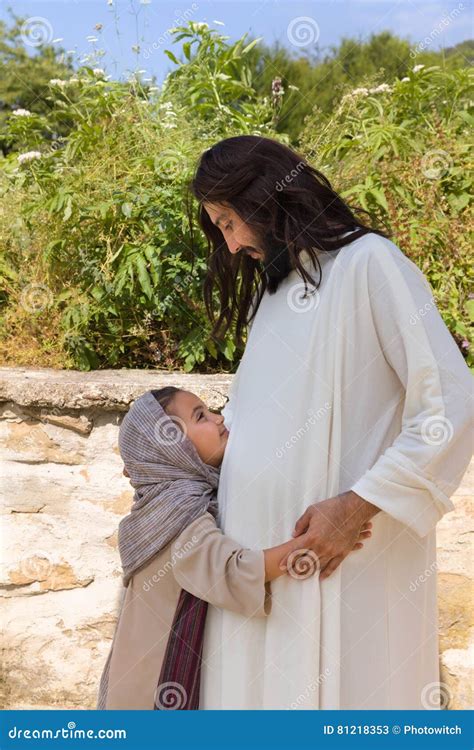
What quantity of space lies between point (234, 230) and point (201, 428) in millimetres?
472

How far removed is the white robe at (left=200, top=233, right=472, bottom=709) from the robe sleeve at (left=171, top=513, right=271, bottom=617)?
53 millimetres

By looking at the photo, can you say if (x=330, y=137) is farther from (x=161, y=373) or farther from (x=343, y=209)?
(x=343, y=209)

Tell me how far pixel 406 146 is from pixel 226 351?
1.35 metres

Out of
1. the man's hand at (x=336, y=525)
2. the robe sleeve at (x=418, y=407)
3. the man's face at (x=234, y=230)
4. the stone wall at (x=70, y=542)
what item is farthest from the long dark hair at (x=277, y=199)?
the stone wall at (x=70, y=542)

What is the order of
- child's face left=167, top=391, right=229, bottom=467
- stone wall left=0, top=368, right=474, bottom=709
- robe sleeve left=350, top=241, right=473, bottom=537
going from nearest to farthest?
robe sleeve left=350, top=241, right=473, bottom=537 → child's face left=167, top=391, right=229, bottom=467 → stone wall left=0, top=368, right=474, bottom=709

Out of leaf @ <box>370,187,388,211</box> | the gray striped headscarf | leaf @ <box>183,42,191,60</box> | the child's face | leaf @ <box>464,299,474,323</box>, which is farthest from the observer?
leaf @ <box>183,42,191,60</box>

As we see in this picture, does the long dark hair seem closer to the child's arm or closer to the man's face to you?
the man's face

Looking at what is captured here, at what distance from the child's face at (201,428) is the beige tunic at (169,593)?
17 cm

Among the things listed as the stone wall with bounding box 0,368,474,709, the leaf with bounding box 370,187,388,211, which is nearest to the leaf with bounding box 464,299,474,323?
the leaf with bounding box 370,187,388,211

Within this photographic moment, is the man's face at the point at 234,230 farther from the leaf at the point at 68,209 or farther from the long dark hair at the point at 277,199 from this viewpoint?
the leaf at the point at 68,209

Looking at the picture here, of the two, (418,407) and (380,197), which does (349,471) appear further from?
(380,197)

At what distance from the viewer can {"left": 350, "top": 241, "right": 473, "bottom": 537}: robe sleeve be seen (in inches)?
71.9

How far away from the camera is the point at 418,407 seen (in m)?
1.85

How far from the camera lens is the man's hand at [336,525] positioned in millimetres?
1846
